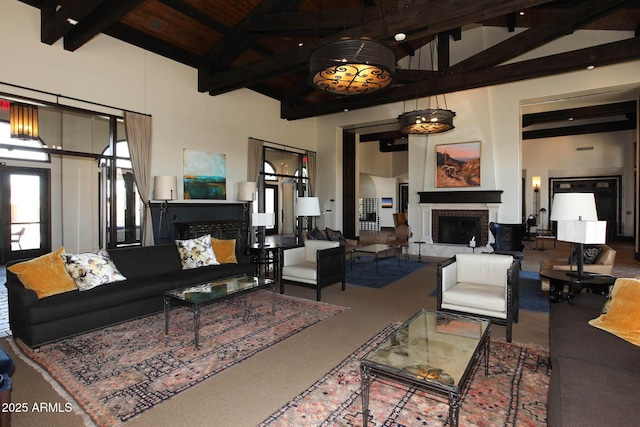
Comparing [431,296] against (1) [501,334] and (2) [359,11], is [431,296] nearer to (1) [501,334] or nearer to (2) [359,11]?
(1) [501,334]

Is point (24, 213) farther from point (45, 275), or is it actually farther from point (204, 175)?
point (45, 275)

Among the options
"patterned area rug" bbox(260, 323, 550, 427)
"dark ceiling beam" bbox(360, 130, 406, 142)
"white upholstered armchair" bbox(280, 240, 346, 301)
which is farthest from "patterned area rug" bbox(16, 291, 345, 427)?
"dark ceiling beam" bbox(360, 130, 406, 142)

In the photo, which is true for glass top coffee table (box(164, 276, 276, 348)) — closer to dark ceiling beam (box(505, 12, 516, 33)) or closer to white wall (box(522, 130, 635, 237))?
dark ceiling beam (box(505, 12, 516, 33))

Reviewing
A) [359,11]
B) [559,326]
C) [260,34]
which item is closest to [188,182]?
[260,34]

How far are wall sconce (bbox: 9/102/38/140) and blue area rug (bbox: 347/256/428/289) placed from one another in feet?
18.4

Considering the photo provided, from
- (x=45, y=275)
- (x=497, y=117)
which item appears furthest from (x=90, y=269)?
(x=497, y=117)

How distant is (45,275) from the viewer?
3.55 metres

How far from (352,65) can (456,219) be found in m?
6.60

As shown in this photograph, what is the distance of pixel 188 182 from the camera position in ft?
23.3

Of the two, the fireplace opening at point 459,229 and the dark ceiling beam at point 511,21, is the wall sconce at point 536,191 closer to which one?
the fireplace opening at point 459,229

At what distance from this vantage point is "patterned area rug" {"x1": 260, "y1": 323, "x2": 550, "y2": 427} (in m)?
2.19

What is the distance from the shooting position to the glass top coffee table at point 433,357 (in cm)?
196

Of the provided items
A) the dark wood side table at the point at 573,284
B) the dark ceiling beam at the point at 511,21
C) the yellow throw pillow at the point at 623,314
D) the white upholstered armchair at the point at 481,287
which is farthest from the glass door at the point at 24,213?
the dark ceiling beam at the point at 511,21

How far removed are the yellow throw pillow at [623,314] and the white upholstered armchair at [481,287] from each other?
0.82 metres
